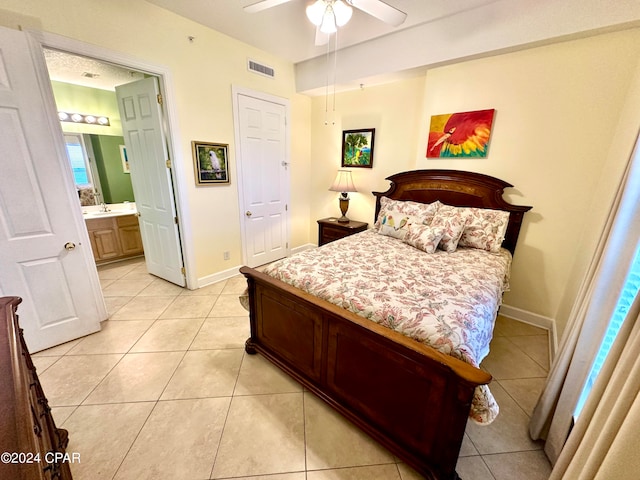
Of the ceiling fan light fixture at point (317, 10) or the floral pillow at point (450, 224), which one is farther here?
the floral pillow at point (450, 224)

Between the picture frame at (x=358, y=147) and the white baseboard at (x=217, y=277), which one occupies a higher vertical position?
the picture frame at (x=358, y=147)

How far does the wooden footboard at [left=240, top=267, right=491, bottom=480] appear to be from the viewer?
1128mm

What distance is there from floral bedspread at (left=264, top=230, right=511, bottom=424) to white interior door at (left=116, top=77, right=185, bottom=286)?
1.77 meters

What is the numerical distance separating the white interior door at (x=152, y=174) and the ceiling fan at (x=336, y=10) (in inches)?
59.0

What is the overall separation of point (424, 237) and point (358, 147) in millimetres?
1818

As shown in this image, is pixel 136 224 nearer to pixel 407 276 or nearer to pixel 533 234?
pixel 407 276

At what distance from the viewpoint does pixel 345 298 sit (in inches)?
58.9

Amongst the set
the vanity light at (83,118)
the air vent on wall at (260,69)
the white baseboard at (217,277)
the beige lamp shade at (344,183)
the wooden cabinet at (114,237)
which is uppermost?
the air vent on wall at (260,69)

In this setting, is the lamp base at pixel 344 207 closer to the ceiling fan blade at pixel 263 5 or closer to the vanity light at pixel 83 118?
the ceiling fan blade at pixel 263 5

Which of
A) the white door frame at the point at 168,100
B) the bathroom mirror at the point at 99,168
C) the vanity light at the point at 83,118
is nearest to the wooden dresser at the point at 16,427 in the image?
the white door frame at the point at 168,100

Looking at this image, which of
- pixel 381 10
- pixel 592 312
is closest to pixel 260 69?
pixel 381 10

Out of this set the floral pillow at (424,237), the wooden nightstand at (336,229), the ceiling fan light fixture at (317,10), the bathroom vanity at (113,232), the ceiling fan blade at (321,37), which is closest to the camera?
the ceiling fan light fixture at (317,10)

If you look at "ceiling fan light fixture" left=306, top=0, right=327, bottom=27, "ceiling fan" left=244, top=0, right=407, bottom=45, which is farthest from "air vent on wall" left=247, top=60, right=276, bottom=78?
"ceiling fan light fixture" left=306, top=0, right=327, bottom=27

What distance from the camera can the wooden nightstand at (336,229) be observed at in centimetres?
347
